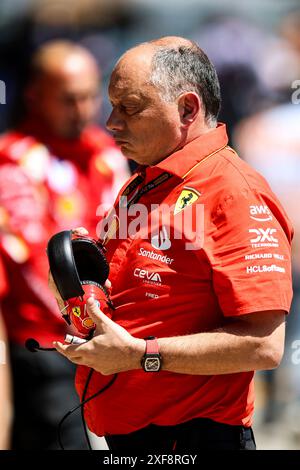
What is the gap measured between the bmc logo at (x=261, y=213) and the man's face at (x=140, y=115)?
36cm

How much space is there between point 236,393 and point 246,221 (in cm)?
53

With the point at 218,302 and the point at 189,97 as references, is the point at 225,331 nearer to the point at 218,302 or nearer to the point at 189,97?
the point at 218,302

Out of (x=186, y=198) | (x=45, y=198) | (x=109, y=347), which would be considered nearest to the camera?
(x=109, y=347)

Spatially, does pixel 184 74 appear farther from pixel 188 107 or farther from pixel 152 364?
pixel 152 364

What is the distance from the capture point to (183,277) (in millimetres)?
2520

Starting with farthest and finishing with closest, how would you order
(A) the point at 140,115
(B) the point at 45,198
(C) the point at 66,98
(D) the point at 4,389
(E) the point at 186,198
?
1. (C) the point at 66,98
2. (B) the point at 45,198
3. (D) the point at 4,389
4. (A) the point at 140,115
5. (E) the point at 186,198

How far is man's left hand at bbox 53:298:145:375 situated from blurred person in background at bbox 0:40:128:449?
192 cm

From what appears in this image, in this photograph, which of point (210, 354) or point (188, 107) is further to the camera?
point (188, 107)

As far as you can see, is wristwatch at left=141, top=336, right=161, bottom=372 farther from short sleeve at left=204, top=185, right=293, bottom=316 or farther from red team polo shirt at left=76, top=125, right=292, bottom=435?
short sleeve at left=204, top=185, right=293, bottom=316

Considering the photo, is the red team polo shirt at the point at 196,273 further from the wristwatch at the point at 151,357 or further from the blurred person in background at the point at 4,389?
the blurred person in background at the point at 4,389

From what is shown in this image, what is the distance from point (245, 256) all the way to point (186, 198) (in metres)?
0.25

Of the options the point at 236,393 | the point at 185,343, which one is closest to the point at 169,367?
the point at 185,343

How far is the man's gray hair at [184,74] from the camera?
2.65 m

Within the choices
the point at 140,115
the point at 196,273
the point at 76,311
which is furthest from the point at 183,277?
the point at 140,115
